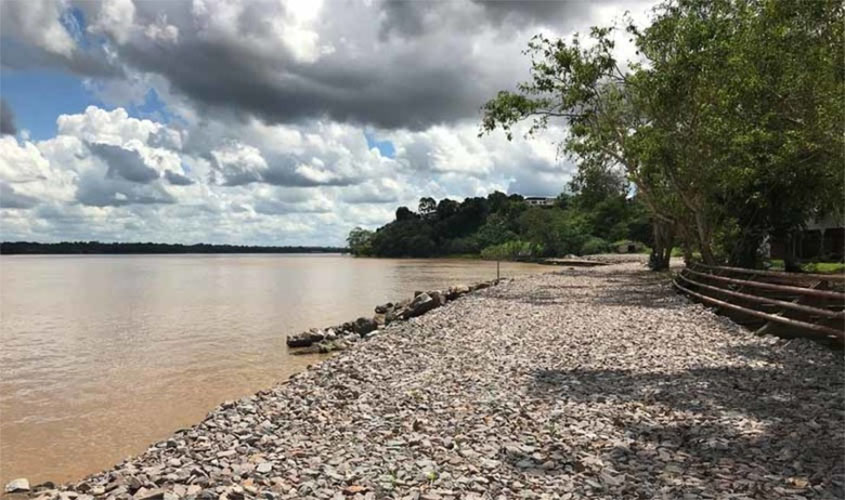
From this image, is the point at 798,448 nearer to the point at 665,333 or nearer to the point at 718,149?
the point at 665,333

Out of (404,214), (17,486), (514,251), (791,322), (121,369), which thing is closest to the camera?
(17,486)

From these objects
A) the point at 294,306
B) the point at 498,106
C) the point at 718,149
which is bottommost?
the point at 294,306

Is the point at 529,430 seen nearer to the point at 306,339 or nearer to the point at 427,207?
the point at 306,339

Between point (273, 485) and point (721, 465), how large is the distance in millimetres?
4062

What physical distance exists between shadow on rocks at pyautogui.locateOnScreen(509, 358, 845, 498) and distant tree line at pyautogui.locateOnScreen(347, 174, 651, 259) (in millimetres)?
34902

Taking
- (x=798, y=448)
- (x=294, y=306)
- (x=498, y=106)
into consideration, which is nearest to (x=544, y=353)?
(x=798, y=448)

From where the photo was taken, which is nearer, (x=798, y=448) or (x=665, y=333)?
(x=798, y=448)

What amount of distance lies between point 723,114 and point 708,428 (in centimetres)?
1280

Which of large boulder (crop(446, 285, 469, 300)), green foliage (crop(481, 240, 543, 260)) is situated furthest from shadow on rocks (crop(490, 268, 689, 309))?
green foliage (crop(481, 240, 543, 260))

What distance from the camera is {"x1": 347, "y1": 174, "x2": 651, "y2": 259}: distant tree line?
59.9 meters

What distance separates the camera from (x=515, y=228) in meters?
128

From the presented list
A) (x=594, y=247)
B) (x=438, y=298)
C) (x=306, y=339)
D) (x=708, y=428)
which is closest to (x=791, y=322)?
(x=708, y=428)

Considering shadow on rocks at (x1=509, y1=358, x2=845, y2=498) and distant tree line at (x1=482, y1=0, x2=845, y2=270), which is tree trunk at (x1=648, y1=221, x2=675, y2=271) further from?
shadow on rocks at (x1=509, y1=358, x2=845, y2=498)

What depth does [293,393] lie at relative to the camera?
991cm
